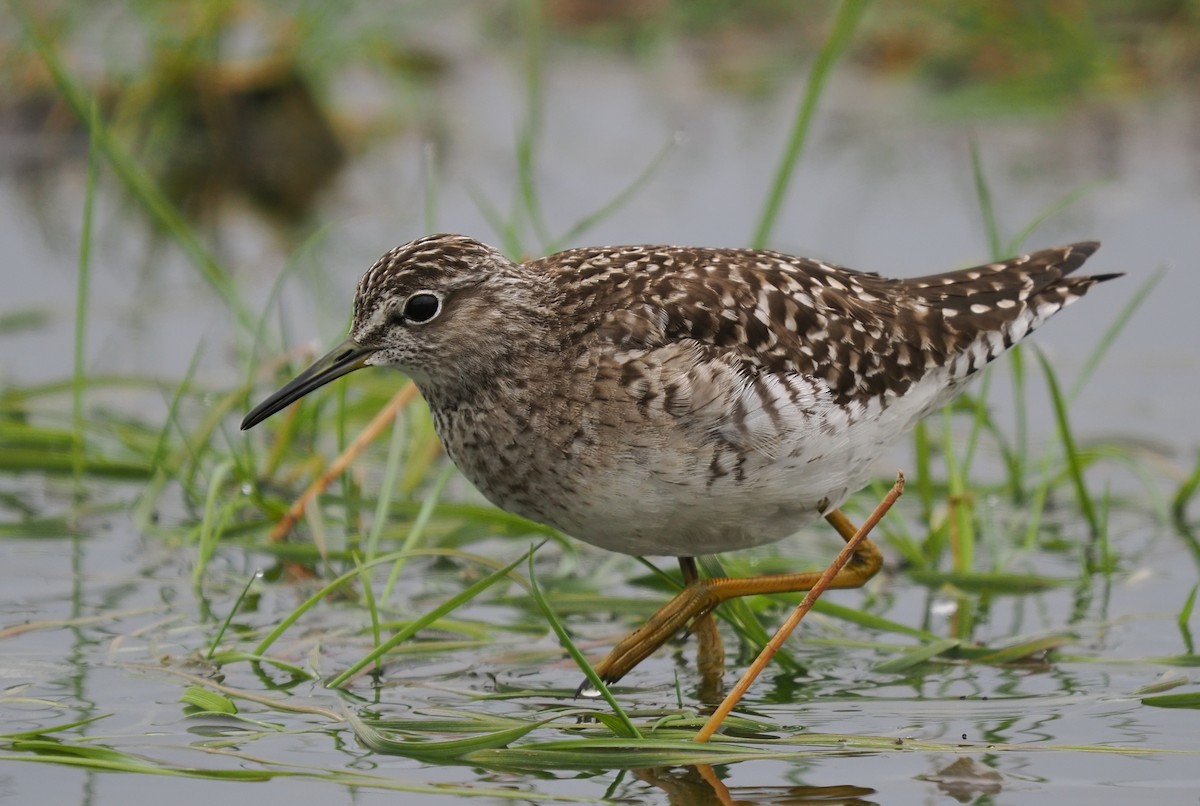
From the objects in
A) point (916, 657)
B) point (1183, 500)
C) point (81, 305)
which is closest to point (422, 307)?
point (81, 305)

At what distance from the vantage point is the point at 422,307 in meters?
6.88

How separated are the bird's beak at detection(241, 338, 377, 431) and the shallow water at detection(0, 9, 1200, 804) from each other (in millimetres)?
979

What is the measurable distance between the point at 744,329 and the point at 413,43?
12.7m

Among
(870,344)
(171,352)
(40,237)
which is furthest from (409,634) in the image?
(40,237)

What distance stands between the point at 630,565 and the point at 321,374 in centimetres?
208

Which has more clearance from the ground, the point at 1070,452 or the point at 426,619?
the point at 1070,452

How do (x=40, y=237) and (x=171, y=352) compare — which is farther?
(x=40, y=237)

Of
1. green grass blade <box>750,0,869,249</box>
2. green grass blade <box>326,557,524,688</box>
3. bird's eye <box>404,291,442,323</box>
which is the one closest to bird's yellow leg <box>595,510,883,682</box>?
green grass blade <box>326,557,524,688</box>

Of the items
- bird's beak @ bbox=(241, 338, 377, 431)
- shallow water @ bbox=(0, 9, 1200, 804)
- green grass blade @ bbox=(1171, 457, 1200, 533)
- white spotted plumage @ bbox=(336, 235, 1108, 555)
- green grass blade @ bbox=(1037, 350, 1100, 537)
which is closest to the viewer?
shallow water @ bbox=(0, 9, 1200, 804)

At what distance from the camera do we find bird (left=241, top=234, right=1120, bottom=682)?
6477mm

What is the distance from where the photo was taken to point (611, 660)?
6797 millimetres

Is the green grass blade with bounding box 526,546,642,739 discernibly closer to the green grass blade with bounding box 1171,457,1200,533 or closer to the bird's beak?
the bird's beak

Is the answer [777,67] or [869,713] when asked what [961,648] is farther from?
[777,67]

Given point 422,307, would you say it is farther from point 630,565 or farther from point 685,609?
point 630,565
